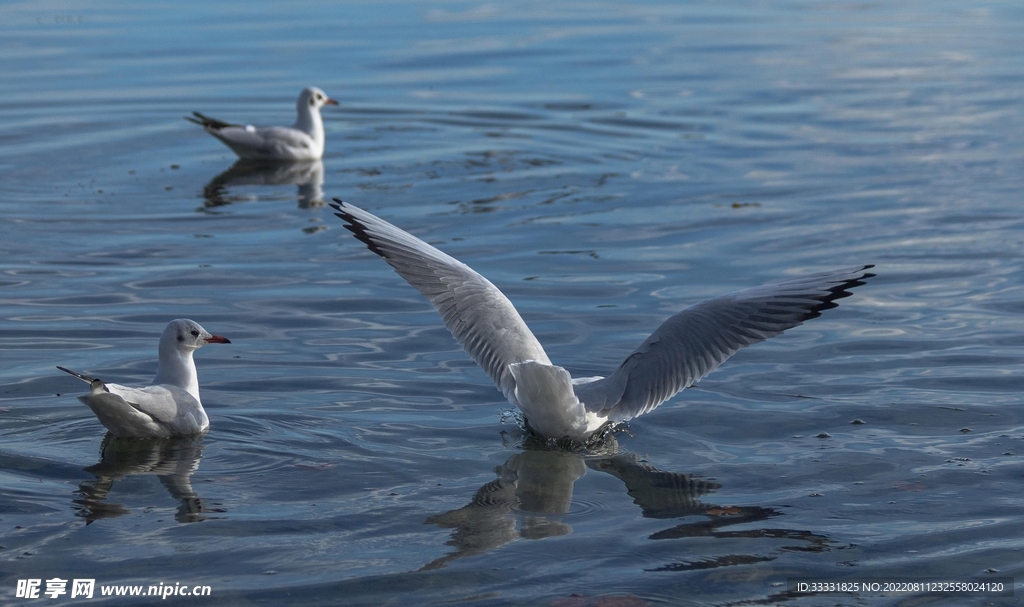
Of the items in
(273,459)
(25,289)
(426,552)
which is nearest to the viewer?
(426,552)

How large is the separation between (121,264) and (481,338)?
169 inches

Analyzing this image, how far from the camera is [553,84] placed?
19.3m

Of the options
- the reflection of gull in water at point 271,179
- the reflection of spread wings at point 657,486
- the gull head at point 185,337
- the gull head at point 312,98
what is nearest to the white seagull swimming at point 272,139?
the reflection of gull in water at point 271,179

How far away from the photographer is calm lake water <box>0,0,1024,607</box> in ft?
18.9

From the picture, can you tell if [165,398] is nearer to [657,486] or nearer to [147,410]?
[147,410]

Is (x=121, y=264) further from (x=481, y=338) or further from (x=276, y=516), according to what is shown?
(x=276, y=516)

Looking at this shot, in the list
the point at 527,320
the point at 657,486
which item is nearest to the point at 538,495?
the point at 657,486

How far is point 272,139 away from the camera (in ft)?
49.5

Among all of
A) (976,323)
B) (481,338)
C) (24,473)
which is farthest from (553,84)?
(24,473)

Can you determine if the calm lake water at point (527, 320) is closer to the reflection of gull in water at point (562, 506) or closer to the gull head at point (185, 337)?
the reflection of gull in water at point (562, 506)

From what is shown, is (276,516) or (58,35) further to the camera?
(58,35)

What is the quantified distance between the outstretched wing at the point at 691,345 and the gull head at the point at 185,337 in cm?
213

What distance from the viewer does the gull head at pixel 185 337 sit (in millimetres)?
7359

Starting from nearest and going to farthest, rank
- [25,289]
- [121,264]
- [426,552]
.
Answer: [426,552] < [25,289] < [121,264]
